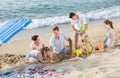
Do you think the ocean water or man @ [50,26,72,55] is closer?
man @ [50,26,72,55]

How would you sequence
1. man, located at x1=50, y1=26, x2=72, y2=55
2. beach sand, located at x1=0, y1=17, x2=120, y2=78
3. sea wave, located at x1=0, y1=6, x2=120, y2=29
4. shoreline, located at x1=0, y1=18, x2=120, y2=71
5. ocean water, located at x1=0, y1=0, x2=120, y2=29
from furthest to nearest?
ocean water, located at x1=0, y1=0, x2=120, y2=29, sea wave, located at x1=0, y1=6, x2=120, y2=29, shoreline, located at x1=0, y1=18, x2=120, y2=71, man, located at x1=50, y1=26, x2=72, y2=55, beach sand, located at x1=0, y1=17, x2=120, y2=78

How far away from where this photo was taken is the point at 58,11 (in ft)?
56.6

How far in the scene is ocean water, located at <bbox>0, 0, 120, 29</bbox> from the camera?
49.2 ft

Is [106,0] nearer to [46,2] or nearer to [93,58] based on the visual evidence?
[46,2]

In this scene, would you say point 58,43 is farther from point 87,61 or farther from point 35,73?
point 35,73

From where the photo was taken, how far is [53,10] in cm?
1762

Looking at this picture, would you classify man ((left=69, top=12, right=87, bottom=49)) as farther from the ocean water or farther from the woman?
the ocean water

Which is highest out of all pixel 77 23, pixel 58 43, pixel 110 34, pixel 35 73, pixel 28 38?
pixel 77 23

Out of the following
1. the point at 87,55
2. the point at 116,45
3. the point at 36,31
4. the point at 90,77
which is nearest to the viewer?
the point at 90,77

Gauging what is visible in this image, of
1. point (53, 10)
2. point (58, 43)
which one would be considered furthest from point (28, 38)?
point (53, 10)

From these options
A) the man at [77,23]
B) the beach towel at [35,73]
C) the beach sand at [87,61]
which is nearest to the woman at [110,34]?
the beach sand at [87,61]

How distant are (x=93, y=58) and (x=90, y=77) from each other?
53.0 inches

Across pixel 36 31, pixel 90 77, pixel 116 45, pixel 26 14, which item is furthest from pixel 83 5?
pixel 90 77

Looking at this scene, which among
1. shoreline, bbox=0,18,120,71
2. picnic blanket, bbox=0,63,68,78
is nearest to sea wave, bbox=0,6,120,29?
shoreline, bbox=0,18,120,71
